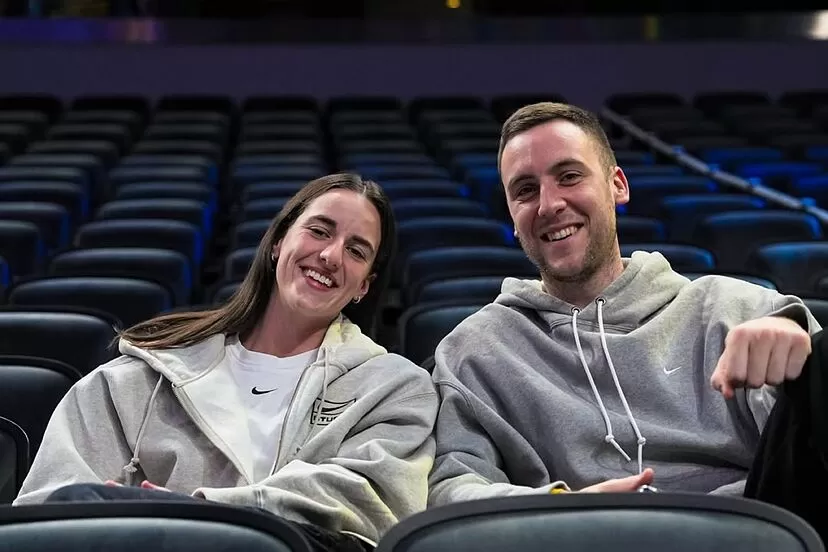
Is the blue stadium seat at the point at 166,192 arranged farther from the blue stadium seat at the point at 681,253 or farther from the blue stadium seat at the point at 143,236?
the blue stadium seat at the point at 681,253

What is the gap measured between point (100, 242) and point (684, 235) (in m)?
1.89

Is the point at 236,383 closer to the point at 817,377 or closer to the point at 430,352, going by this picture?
the point at 430,352

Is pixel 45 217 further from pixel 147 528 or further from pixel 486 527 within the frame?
pixel 486 527

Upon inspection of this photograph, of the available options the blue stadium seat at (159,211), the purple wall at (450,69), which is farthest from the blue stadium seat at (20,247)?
the purple wall at (450,69)

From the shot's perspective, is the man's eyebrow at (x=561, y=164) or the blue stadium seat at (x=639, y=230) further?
the blue stadium seat at (x=639, y=230)

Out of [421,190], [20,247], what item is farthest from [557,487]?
[421,190]

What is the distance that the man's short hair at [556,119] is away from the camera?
5.73 ft

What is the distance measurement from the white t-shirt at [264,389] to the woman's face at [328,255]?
0.29 ft

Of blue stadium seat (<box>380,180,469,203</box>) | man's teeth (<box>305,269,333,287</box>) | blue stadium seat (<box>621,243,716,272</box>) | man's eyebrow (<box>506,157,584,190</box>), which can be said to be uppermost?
man's eyebrow (<box>506,157,584,190</box>)

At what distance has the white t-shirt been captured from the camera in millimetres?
1667

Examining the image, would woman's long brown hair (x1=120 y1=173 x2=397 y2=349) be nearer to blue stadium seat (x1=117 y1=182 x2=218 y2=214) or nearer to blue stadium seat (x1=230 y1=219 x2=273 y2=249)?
blue stadium seat (x1=230 y1=219 x2=273 y2=249)

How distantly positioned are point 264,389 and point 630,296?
603mm

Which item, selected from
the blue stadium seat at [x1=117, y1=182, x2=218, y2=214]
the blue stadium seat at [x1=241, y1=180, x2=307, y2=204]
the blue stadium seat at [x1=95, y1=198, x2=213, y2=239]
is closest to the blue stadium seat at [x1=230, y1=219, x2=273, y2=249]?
the blue stadium seat at [x1=95, y1=198, x2=213, y2=239]

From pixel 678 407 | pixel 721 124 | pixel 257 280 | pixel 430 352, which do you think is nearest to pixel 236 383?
pixel 257 280
